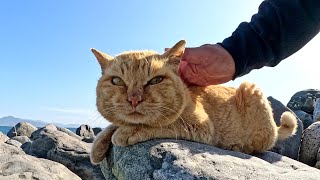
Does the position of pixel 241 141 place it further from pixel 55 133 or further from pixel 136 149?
pixel 55 133

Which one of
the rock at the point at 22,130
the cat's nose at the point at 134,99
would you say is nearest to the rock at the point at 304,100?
the rock at the point at 22,130

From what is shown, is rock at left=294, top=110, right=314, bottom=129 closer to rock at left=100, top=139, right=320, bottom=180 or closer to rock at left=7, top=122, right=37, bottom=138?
rock at left=100, top=139, right=320, bottom=180

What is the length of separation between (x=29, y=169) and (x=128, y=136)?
3126 mm

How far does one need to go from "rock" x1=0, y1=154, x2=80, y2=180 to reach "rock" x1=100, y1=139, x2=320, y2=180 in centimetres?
256

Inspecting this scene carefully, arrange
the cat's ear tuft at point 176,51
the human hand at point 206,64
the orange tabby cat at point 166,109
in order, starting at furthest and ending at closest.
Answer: the human hand at point 206,64 < the cat's ear tuft at point 176,51 < the orange tabby cat at point 166,109

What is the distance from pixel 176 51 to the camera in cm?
416

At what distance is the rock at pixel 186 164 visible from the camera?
349cm

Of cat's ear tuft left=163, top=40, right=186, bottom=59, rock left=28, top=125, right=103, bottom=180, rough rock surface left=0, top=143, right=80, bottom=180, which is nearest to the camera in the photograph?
cat's ear tuft left=163, top=40, right=186, bottom=59

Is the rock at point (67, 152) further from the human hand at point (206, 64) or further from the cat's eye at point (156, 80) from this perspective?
the cat's eye at point (156, 80)

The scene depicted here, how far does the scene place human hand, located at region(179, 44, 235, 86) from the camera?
14.4ft

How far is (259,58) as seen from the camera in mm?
4305

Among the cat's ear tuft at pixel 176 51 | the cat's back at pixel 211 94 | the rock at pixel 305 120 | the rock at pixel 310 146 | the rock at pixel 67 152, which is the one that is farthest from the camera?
the rock at pixel 305 120

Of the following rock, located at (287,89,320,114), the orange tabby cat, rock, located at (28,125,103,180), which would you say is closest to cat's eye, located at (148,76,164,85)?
the orange tabby cat

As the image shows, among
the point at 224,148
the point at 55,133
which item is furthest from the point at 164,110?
the point at 55,133
